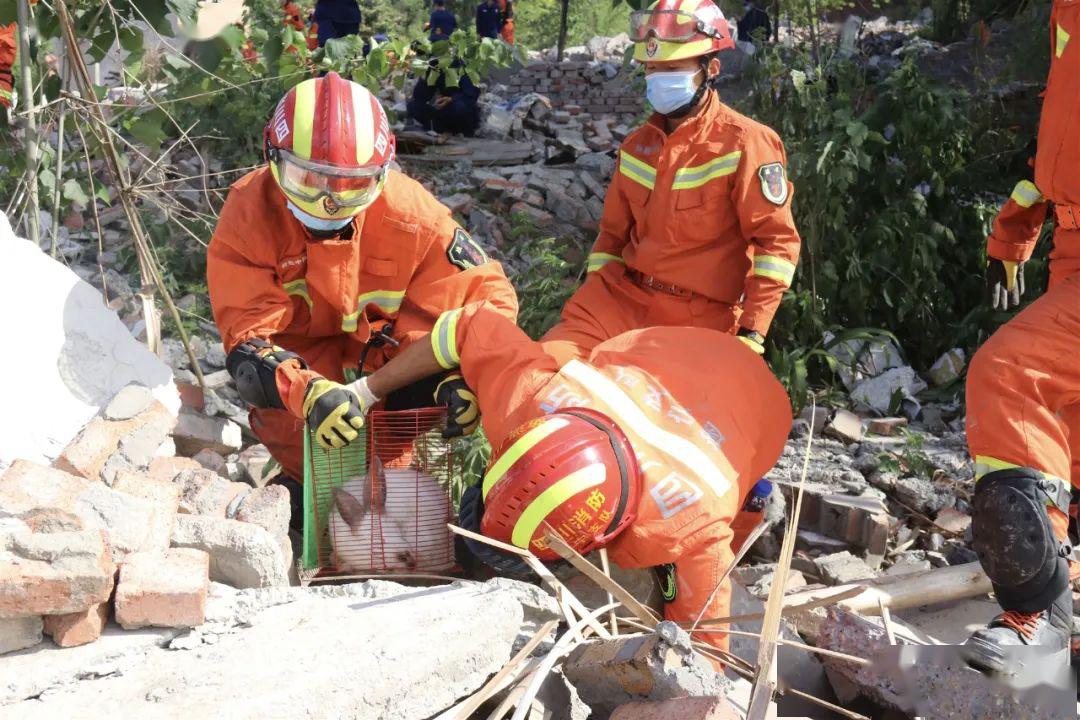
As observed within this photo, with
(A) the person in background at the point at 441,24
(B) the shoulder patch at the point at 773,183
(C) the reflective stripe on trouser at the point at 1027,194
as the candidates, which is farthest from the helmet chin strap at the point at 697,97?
(A) the person in background at the point at 441,24

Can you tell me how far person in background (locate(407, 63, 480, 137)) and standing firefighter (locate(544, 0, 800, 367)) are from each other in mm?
5701

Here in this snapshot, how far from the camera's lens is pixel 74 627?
8.54 ft

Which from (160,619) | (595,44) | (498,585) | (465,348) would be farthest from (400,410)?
(595,44)

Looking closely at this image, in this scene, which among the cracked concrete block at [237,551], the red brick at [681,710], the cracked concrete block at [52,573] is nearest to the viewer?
the red brick at [681,710]

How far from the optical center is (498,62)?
5.40m

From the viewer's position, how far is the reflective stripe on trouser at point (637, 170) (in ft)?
15.1

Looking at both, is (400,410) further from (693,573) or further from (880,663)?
(880,663)

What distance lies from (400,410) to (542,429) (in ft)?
3.73

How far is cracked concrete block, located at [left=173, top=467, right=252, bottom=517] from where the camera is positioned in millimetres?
3506

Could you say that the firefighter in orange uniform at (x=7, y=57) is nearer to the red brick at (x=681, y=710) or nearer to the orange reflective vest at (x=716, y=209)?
the orange reflective vest at (x=716, y=209)

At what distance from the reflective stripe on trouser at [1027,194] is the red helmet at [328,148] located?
213 centimetres

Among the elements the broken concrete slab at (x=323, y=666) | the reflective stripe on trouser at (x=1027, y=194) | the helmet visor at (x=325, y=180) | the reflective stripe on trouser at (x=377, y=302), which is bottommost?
the broken concrete slab at (x=323, y=666)

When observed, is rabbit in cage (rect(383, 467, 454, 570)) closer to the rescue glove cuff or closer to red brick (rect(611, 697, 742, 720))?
the rescue glove cuff

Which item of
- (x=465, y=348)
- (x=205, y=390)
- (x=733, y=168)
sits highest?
(x=733, y=168)
